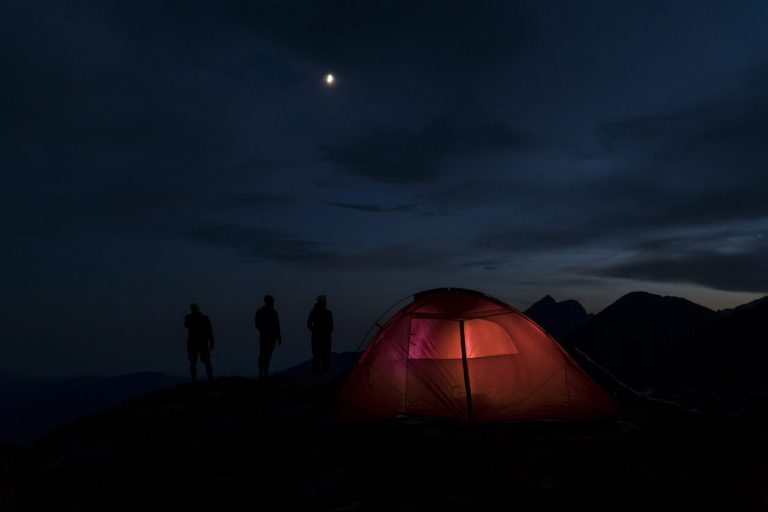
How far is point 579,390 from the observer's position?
9.74 metres

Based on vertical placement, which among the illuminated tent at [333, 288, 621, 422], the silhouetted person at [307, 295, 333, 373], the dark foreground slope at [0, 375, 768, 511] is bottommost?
the dark foreground slope at [0, 375, 768, 511]

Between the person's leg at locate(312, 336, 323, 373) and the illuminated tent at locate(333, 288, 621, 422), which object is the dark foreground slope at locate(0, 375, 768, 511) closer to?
the illuminated tent at locate(333, 288, 621, 422)

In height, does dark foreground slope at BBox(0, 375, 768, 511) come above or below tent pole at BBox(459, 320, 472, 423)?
below

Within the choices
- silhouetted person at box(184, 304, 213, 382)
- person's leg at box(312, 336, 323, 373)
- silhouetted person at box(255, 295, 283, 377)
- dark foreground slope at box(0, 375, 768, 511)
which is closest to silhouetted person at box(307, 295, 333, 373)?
person's leg at box(312, 336, 323, 373)

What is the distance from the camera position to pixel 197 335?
15.7 meters

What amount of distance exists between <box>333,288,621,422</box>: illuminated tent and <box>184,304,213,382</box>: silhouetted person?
7.28 metres

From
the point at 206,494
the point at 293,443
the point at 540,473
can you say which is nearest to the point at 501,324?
the point at 540,473

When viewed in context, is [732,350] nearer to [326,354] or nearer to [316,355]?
[326,354]

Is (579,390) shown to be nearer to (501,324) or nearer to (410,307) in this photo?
(501,324)

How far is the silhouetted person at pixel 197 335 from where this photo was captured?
15648 millimetres

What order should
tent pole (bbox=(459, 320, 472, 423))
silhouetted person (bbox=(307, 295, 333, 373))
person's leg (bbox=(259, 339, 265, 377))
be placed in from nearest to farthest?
tent pole (bbox=(459, 320, 472, 423))
silhouetted person (bbox=(307, 295, 333, 373))
person's leg (bbox=(259, 339, 265, 377))

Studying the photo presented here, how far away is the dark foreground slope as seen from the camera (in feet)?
20.2

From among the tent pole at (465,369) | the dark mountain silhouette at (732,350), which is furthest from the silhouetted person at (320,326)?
the dark mountain silhouette at (732,350)

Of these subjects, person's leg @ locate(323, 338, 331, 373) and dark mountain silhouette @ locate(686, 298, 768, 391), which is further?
dark mountain silhouette @ locate(686, 298, 768, 391)
